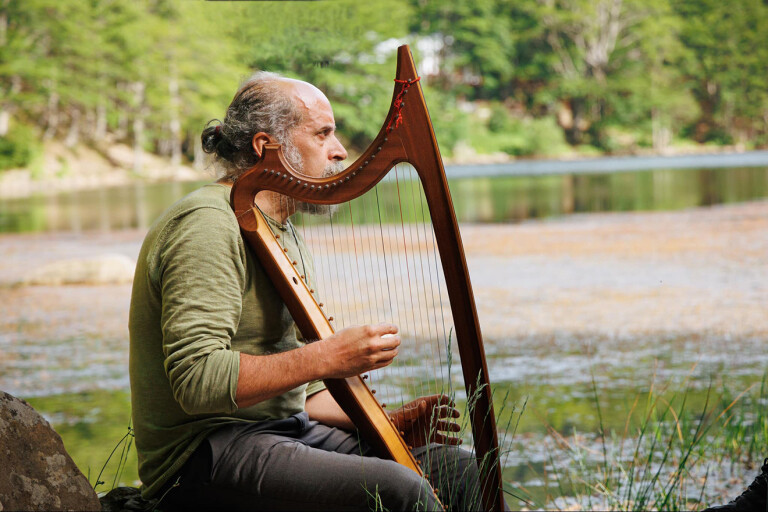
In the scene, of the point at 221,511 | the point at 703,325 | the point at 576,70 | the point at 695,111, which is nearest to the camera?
the point at 221,511

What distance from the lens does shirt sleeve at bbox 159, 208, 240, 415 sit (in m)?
1.37

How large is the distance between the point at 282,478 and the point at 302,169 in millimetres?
543

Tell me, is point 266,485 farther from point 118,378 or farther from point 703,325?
point 703,325

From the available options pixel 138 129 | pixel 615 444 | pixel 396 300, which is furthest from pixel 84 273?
pixel 138 129

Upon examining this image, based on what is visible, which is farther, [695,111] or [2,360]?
[695,111]

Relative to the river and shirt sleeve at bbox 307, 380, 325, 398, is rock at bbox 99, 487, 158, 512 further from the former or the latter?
the river

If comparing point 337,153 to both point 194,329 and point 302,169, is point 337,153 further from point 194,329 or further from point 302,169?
point 194,329

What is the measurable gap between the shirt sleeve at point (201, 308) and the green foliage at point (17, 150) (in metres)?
25.5

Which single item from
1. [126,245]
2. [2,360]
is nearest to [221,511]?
[2,360]

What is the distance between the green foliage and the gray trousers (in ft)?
83.7

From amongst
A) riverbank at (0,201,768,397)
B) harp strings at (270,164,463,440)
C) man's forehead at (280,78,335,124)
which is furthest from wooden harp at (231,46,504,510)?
riverbank at (0,201,768,397)

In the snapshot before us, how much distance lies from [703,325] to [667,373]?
1645 mm

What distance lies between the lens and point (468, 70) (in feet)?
142

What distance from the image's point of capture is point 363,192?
1.49 meters
